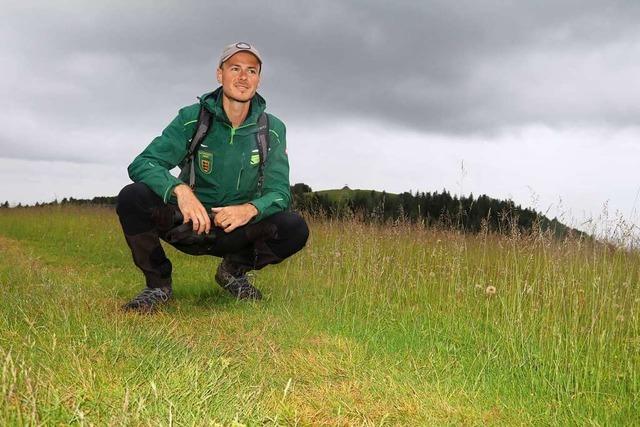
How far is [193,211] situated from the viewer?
4.11 m

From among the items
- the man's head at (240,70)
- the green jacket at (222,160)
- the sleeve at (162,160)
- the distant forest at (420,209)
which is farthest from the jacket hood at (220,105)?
the distant forest at (420,209)

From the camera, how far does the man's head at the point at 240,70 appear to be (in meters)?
4.58

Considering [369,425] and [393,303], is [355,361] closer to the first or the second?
[369,425]

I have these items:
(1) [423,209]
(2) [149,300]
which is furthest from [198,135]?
(1) [423,209]

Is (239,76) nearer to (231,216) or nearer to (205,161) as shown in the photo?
(205,161)

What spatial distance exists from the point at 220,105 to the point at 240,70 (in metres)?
0.32

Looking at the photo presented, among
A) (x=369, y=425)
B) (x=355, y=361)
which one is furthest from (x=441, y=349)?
(x=369, y=425)

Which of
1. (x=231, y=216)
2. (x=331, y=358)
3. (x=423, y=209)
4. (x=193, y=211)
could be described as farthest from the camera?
(x=423, y=209)

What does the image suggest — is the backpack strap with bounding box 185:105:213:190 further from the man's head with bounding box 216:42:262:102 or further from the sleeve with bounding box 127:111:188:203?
the man's head with bounding box 216:42:262:102

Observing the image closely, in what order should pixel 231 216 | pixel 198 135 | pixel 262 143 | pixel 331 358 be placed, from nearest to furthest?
pixel 331 358
pixel 231 216
pixel 198 135
pixel 262 143

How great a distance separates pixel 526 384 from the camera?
3178 millimetres

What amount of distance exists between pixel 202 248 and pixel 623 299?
128 inches

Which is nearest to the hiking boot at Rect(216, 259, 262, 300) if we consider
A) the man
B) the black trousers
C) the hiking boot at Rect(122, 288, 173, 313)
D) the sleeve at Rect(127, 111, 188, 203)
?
the black trousers

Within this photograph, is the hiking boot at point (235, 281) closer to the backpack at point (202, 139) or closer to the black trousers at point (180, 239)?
the black trousers at point (180, 239)
